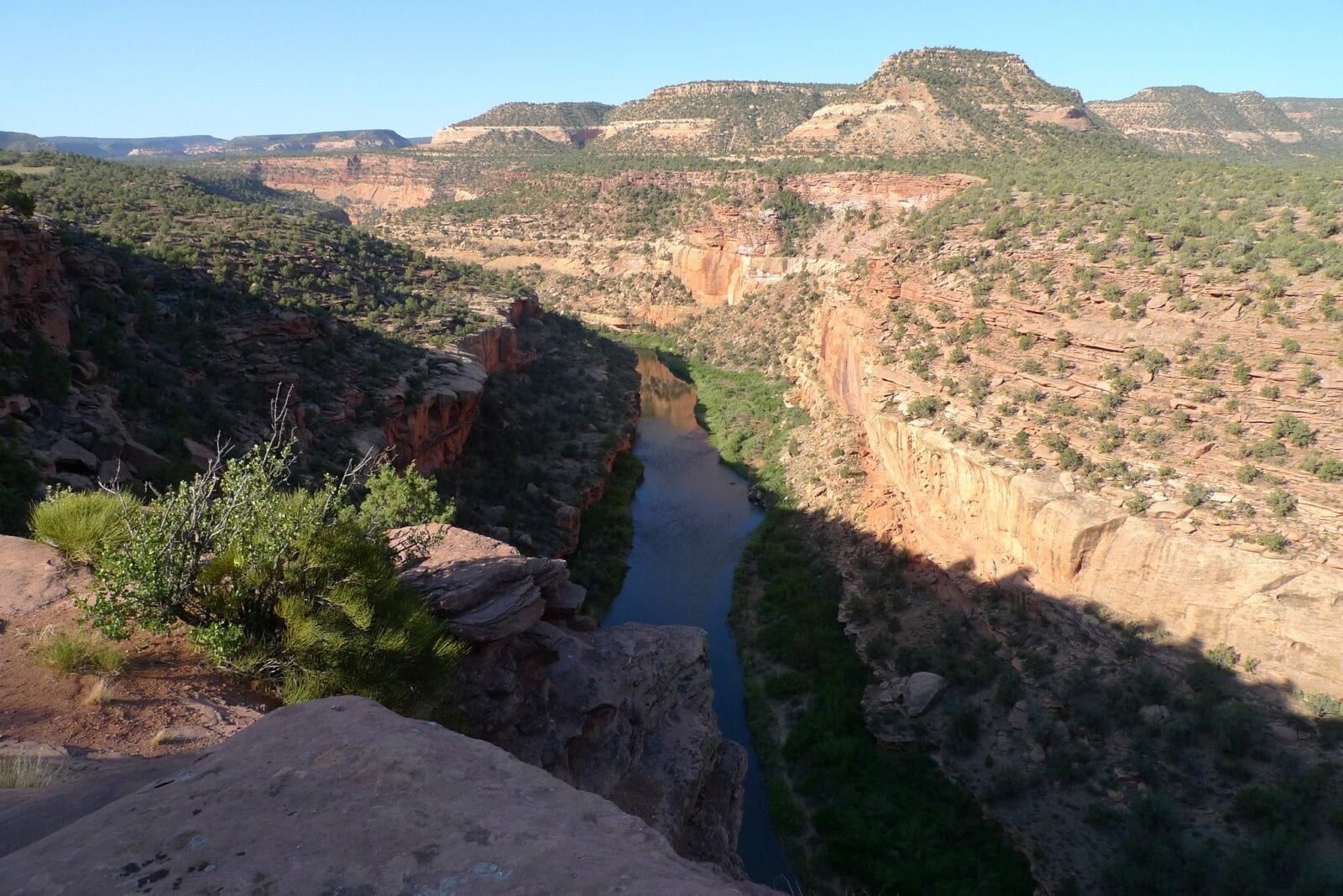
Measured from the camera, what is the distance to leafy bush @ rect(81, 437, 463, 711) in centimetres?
675

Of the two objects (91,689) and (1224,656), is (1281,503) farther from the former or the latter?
(91,689)

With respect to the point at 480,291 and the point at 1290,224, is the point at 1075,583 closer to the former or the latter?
the point at 1290,224

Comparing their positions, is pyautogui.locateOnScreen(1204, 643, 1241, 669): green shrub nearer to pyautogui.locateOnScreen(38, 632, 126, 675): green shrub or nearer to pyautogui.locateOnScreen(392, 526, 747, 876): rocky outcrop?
pyautogui.locateOnScreen(392, 526, 747, 876): rocky outcrop

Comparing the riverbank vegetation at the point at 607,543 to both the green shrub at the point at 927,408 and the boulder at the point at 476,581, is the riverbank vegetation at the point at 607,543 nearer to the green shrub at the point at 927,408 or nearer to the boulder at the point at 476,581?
the boulder at the point at 476,581

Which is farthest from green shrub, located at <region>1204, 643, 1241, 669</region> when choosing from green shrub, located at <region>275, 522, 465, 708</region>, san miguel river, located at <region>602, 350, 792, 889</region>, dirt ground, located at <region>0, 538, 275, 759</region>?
dirt ground, located at <region>0, 538, 275, 759</region>

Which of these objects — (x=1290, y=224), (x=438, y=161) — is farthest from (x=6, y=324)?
(x=438, y=161)

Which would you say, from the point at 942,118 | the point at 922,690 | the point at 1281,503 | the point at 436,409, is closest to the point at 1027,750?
the point at 922,690

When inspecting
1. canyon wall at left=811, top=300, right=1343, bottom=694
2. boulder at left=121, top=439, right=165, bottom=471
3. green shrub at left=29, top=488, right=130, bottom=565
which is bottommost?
canyon wall at left=811, top=300, right=1343, bottom=694

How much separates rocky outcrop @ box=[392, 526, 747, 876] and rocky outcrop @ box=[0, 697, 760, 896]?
4.33m

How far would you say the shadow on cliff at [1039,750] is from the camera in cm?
1307

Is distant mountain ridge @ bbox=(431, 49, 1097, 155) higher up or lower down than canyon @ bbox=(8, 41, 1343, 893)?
higher up

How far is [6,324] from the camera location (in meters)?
15.1

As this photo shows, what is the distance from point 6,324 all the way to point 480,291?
2955 centimetres

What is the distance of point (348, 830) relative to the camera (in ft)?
14.7
